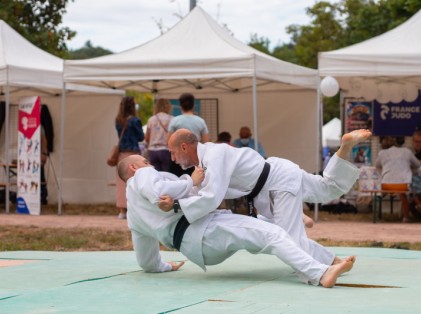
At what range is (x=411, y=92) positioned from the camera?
595 inches

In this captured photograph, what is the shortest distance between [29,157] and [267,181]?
8.60 metres

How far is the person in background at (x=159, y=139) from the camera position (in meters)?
13.2

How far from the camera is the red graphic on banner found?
1440cm

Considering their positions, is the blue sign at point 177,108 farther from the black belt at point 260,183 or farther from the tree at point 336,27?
the tree at point 336,27

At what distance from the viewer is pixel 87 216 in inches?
568

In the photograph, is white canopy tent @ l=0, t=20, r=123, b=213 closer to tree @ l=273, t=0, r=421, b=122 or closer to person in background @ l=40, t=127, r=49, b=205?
person in background @ l=40, t=127, r=49, b=205

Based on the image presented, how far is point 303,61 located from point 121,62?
32391 mm

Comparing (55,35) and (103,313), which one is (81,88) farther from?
(103,313)

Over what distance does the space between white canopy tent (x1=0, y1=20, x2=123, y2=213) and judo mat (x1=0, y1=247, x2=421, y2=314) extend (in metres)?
6.54

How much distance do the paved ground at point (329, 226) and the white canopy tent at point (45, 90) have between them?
26.8 inches

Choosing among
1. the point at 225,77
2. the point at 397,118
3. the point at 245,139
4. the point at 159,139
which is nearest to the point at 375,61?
the point at 225,77

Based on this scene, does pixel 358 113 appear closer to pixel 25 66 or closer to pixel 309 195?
pixel 25 66

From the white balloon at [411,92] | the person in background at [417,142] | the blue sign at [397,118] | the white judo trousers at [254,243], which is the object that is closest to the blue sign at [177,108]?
the blue sign at [397,118]

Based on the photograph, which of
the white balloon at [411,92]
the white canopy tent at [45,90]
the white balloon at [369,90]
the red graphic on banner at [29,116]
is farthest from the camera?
the white balloon at [369,90]
